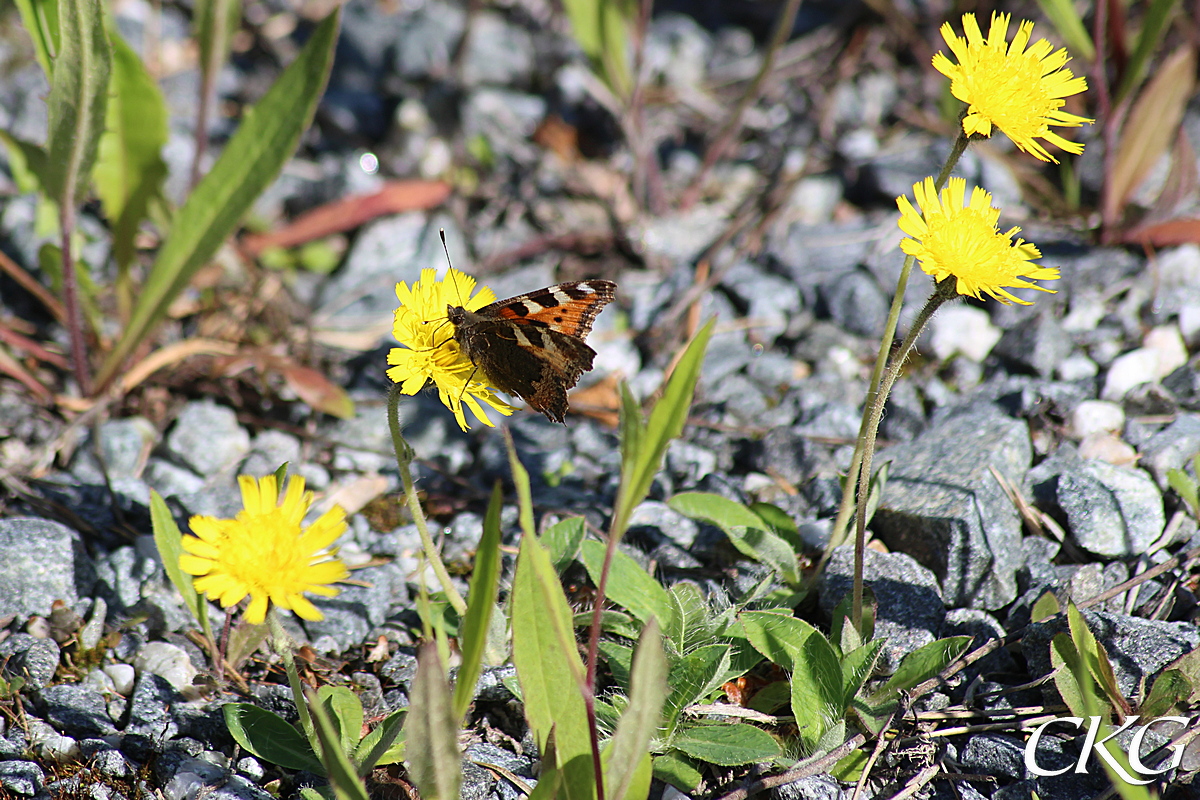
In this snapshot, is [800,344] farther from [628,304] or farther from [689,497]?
[689,497]

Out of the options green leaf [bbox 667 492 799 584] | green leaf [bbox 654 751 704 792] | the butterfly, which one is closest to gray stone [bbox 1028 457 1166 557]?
green leaf [bbox 667 492 799 584]

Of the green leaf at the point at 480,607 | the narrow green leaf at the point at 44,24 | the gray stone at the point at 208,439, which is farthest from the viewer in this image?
the gray stone at the point at 208,439

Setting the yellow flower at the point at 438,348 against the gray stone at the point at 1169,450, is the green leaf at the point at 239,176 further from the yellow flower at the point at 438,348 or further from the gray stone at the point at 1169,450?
the gray stone at the point at 1169,450

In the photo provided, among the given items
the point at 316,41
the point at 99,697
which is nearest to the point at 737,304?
the point at 316,41

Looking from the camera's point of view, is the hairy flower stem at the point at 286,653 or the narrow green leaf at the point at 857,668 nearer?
the hairy flower stem at the point at 286,653

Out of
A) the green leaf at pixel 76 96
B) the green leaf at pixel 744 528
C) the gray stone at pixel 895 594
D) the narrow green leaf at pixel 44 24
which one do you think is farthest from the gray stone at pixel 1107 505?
the narrow green leaf at pixel 44 24

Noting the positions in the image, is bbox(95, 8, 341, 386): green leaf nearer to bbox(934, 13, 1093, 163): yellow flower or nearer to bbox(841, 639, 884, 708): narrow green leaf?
bbox(934, 13, 1093, 163): yellow flower

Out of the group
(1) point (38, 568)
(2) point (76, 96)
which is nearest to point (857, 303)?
(2) point (76, 96)
